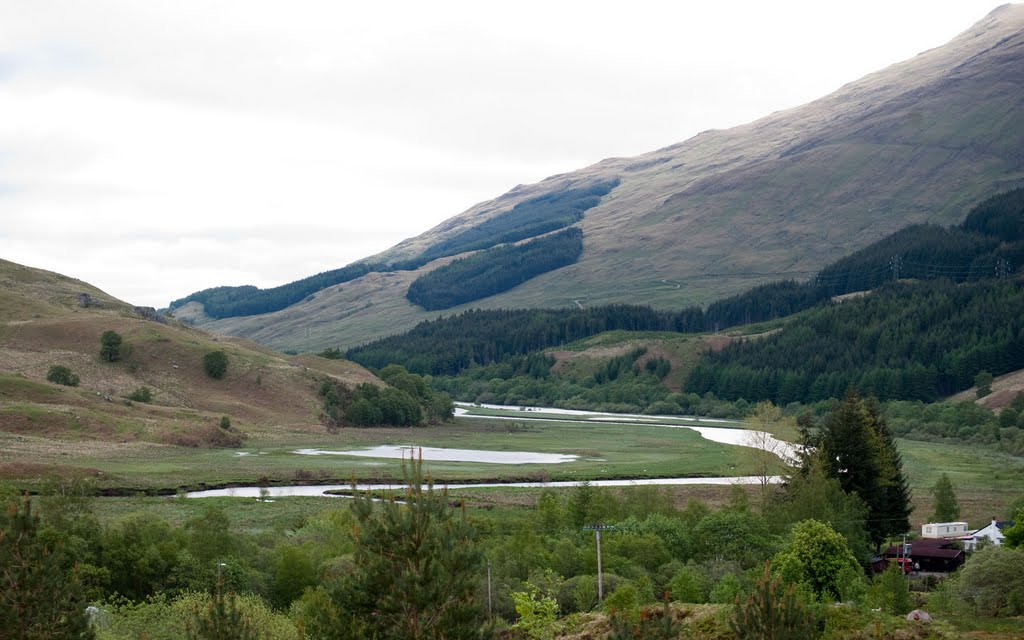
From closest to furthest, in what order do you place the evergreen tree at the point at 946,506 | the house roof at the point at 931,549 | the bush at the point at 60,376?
the house roof at the point at 931,549
the evergreen tree at the point at 946,506
the bush at the point at 60,376

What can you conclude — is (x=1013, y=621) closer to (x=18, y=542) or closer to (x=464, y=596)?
(x=464, y=596)

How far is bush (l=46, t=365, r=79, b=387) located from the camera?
129250 mm

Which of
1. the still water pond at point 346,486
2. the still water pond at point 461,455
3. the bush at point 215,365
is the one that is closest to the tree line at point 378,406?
the bush at point 215,365

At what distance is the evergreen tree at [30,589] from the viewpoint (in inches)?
952

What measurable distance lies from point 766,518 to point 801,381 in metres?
136

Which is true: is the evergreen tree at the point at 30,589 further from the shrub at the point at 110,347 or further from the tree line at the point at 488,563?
the shrub at the point at 110,347

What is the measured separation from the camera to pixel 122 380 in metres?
137

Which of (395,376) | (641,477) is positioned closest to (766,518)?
(641,477)

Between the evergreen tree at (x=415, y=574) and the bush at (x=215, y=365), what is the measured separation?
12974 centimetres

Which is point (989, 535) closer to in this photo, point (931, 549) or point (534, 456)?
point (931, 549)

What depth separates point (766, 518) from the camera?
63.2m

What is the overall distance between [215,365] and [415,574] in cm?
13159

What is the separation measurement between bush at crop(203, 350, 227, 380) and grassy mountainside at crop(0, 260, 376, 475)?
2.81 ft

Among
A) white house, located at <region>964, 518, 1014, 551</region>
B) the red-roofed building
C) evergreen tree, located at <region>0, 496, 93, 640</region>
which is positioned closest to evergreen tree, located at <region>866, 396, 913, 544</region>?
the red-roofed building
